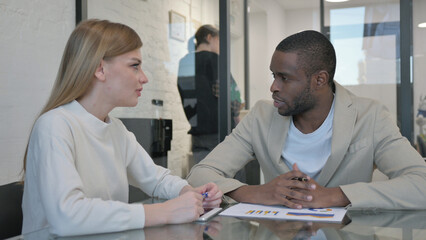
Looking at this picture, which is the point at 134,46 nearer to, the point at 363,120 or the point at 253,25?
the point at 363,120

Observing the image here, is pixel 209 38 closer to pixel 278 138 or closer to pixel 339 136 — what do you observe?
pixel 278 138

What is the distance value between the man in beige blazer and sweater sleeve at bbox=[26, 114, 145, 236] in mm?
508

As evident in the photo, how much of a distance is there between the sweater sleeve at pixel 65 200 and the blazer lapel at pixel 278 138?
757 millimetres

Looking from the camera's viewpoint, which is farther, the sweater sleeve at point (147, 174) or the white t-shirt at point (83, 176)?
the sweater sleeve at point (147, 174)

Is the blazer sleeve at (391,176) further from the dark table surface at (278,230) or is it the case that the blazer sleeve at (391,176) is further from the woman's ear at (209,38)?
the woman's ear at (209,38)

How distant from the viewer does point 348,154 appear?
5.47 feet

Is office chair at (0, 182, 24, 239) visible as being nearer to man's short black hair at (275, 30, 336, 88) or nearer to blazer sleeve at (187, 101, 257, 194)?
blazer sleeve at (187, 101, 257, 194)

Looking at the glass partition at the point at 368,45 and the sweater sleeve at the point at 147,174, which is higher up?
the glass partition at the point at 368,45

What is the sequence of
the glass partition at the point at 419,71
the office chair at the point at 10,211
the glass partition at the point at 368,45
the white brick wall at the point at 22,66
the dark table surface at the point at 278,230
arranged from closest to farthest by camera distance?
1. the dark table surface at the point at 278,230
2. the office chair at the point at 10,211
3. the white brick wall at the point at 22,66
4. the glass partition at the point at 419,71
5. the glass partition at the point at 368,45

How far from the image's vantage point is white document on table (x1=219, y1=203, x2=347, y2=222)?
1.16 metres

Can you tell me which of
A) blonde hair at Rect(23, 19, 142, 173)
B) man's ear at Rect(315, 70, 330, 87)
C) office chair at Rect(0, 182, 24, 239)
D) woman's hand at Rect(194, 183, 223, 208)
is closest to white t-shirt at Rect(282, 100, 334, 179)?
man's ear at Rect(315, 70, 330, 87)

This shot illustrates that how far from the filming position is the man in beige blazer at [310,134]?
157 centimetres

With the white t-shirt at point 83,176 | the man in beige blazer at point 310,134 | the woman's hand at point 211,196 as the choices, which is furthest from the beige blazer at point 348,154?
the white t-shirt at point 83,176

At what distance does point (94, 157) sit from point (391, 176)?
40.0 inches
